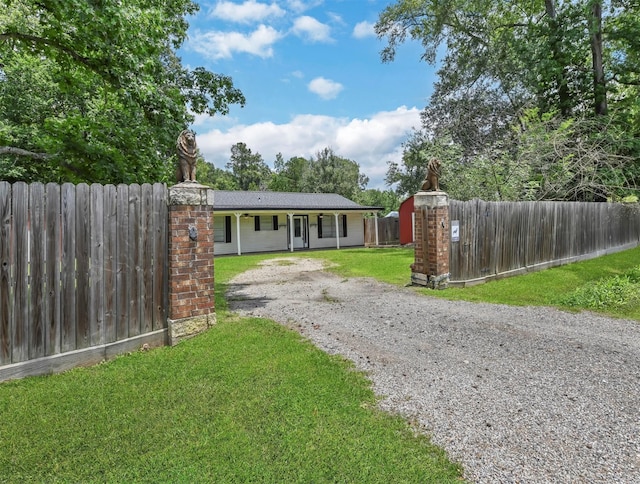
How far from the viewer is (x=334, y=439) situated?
2.53 metres

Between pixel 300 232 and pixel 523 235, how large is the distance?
1391 centimetres

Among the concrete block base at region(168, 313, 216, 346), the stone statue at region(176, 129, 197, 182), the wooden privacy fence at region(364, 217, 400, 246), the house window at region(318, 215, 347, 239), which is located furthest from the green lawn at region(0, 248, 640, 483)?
the wooden privacy fence at region(364, 217, 400, 246)

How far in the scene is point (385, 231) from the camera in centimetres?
2305

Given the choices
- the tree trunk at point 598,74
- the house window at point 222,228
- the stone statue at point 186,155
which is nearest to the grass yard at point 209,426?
the stone statue at point 186,155

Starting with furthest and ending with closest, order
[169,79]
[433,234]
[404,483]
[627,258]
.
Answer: [627,258], [169,79], [433,234], [404,483]

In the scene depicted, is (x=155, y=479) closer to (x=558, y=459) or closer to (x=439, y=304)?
(x=558, y=459)

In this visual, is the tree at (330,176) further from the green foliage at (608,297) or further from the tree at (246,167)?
the green foliage at (608,297)

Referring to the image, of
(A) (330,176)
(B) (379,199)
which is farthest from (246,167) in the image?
(B) (379,199)

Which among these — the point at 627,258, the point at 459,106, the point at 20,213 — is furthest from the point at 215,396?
the point at 459,106

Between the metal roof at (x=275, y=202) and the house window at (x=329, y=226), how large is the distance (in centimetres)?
83

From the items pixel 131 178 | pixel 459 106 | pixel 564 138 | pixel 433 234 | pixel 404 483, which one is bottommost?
pixel 404 483

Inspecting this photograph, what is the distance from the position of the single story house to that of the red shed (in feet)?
8.55

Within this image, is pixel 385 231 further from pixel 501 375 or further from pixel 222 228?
pixel 501 375

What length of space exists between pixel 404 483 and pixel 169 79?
8809mm
